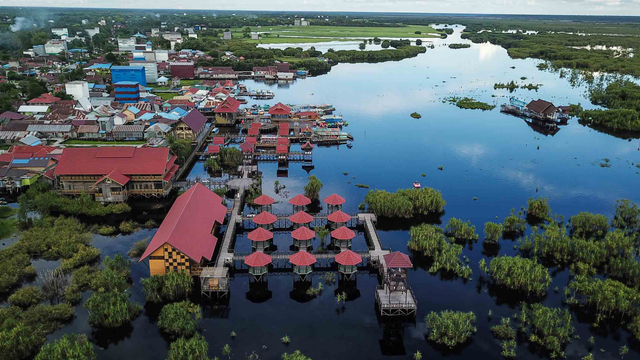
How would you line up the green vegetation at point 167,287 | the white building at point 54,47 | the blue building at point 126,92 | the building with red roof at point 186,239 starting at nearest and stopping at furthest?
the green vegetation at point 167,287, the building with red roof at point 186,239, the blue building at point 126,92, the white building at point 54,47

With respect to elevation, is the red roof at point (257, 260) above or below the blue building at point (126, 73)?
below

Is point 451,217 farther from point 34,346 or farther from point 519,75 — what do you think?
point 519,75

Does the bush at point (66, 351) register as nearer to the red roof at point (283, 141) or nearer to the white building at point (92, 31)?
the red roof at point (283, 141)

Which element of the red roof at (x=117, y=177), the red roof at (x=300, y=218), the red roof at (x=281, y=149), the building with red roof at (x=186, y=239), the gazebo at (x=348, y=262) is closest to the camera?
the building with red roof at (x=186, y=239)

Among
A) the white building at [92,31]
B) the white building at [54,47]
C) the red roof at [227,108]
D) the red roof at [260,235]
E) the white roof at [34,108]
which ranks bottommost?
the red roof at [260,235]

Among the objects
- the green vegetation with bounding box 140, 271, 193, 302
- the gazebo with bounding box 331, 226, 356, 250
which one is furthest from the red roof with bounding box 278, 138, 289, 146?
the green vegetation with bounding box 140, 271, 193, 302

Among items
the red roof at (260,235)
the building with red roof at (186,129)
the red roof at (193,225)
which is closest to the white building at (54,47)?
the building with red roof at (186,129)

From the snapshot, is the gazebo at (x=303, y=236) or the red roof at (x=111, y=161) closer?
the gazebo at (x=303, y=236)
